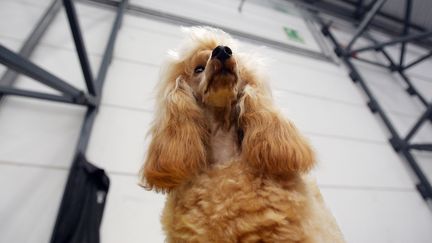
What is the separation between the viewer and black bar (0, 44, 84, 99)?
687mm

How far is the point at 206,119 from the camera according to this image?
749 mm

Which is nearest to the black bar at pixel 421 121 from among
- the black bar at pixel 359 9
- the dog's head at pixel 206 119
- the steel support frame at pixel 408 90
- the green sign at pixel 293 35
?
the steel support frame at pixel 408 90

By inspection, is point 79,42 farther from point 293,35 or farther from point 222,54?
point 293,35

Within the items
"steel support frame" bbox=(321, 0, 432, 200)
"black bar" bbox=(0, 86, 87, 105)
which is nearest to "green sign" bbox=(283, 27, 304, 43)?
"steel support frame" bbox=(321, 0, 432, 200)

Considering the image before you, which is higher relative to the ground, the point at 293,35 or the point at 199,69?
the point at 293,35

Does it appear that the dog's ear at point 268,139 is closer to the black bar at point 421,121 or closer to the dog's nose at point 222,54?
the dog's nose at point 222,54

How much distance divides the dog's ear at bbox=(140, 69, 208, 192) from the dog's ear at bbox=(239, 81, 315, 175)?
12cm

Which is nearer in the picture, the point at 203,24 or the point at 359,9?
the point at 203,24

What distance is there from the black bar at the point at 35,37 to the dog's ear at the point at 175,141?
31.6 inches

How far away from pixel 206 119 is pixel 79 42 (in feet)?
2.21

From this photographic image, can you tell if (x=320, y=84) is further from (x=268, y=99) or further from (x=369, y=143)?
(x=268, y=99)

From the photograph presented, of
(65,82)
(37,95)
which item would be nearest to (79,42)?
(65,82)

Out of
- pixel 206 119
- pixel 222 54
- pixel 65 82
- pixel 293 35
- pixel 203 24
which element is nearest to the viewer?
pixel 222 54

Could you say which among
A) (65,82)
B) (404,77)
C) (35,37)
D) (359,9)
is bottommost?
(65,82)
